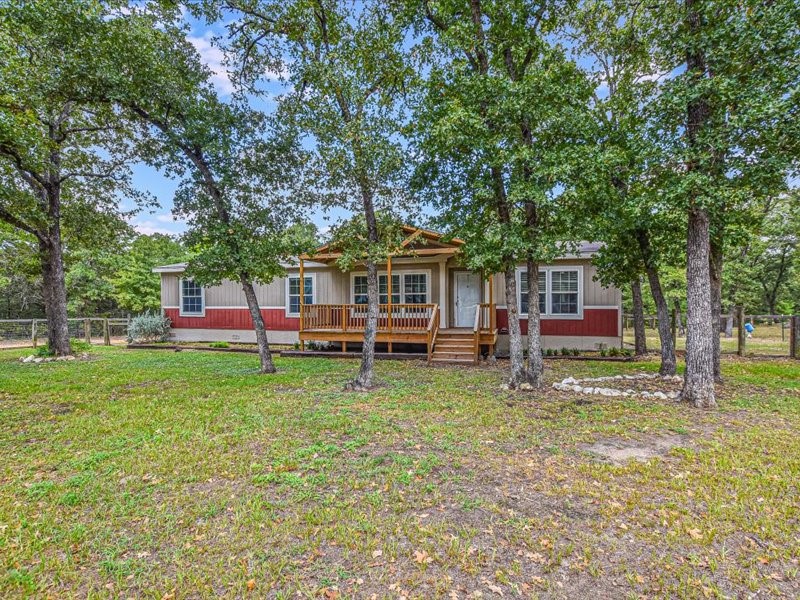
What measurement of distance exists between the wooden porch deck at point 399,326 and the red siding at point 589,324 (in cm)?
160

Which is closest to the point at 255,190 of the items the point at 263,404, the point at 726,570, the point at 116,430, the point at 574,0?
the point at 263,404

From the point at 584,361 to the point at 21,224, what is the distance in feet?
53.8

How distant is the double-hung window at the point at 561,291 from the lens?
40.1 feet

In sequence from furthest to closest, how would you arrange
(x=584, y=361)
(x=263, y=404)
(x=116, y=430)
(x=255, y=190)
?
(x=584, y=361) < (x=255, y=190) < (x=263, y=404) < (x=116, y=430)

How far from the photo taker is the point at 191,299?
16.6m

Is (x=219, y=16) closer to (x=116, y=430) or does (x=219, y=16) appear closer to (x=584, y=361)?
(x=116, y=430)

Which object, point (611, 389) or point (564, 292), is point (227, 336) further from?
point (611, 389)

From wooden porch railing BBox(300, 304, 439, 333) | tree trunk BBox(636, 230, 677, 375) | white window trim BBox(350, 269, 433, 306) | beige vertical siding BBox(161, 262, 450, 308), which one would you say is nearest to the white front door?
beige vertical siding BBox(161, 262, 450, 308)

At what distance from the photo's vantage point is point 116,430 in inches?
206

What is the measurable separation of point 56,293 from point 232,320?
5534mm

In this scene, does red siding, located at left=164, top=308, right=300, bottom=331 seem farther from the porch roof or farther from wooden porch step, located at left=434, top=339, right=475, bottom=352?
wooden porch step, located at left=434, top=339, right=475, bottom=352

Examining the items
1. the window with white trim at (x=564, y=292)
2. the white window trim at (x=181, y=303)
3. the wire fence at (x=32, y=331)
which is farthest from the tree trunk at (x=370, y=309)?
the wire fence at (x=32, y=331)

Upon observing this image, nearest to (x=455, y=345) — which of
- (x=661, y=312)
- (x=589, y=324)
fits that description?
(x=589, y=324)

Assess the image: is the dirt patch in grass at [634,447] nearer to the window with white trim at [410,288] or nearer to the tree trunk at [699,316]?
the tree trunk at [699,316]
